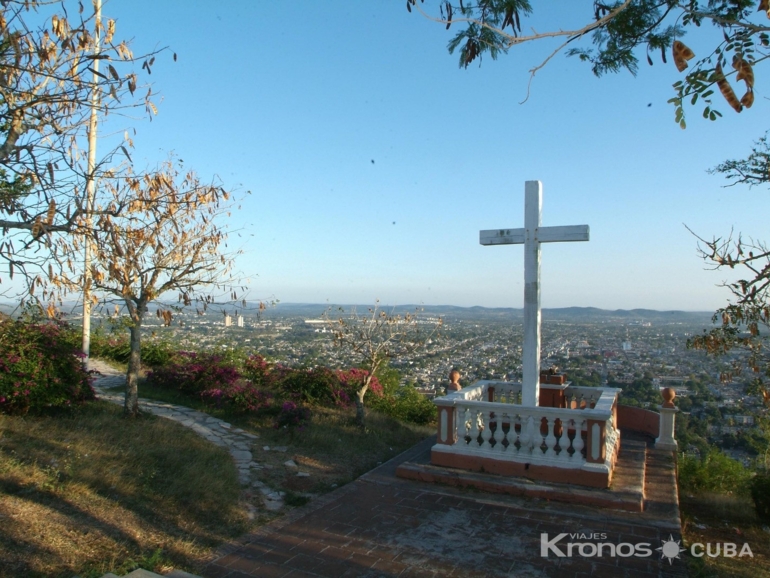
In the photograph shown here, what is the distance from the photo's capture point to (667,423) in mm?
8344

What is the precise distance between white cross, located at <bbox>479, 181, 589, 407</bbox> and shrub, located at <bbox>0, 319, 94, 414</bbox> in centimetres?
621

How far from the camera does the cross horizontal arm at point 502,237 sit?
723 cm

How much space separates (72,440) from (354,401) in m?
5.37

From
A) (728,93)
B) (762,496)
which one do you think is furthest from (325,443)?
(728,93)

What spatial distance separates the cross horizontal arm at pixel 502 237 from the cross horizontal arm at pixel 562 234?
0.24 metres

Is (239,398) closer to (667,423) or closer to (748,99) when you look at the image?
(667,423)

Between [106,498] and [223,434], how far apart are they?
3.30m

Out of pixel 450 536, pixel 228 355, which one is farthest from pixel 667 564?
pixel 228 355

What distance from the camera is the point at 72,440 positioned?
21.3 feet

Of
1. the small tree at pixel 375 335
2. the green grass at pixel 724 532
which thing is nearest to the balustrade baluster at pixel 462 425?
the green grass at pixel 724 532

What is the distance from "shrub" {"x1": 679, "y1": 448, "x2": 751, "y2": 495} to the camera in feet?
26.1

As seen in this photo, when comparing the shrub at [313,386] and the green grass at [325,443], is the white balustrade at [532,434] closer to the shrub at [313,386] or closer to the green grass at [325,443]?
the green grass at [325,443]

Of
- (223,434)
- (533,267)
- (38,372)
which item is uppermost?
(533,267)

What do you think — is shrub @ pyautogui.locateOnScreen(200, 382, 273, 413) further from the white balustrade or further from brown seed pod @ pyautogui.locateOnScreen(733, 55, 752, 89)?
brown seed pod @ pyautogui.locateOnScreen(733, 55, 752, 89)
